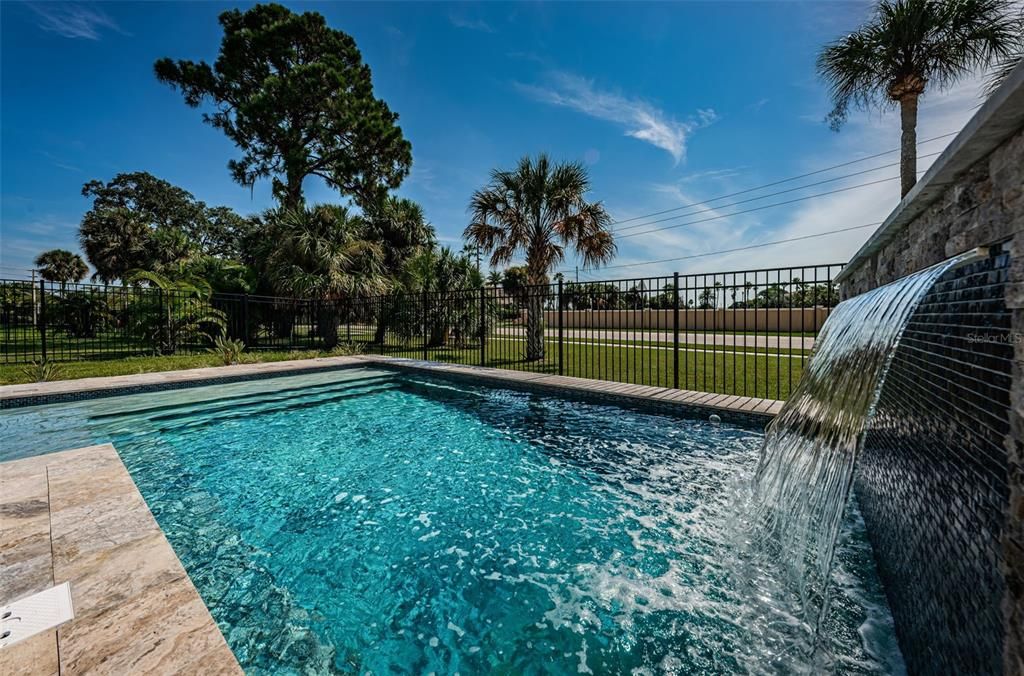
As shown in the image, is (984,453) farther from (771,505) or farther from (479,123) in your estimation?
(479,123)

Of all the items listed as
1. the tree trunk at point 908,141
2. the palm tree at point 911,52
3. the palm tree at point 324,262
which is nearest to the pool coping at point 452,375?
the palm tree at point 324,262

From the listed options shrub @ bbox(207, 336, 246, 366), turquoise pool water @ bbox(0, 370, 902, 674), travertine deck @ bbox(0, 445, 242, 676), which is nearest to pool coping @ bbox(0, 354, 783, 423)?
turquoise pool water @ bbox(0, 370, 902, 674)

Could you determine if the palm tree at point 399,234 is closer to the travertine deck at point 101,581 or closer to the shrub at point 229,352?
the shrub at point 229,352

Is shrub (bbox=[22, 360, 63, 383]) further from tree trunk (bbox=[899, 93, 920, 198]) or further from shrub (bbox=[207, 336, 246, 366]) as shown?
tree trunk (bbox=[899, 93, 920, 198])

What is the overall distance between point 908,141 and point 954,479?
11733 mm

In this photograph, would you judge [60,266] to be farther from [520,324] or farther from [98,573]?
[98,573]

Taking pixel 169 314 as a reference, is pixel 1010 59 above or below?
above

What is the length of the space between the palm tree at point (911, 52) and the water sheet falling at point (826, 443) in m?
8.44

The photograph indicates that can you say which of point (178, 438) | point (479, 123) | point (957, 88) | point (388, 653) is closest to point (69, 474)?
point (178, 438)

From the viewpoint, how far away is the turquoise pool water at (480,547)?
5.79 ft

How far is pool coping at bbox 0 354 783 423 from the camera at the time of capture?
517 centimetres

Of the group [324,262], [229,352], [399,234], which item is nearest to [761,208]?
[399,234]

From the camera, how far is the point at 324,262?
39.4ft

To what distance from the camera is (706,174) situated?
18.8m
